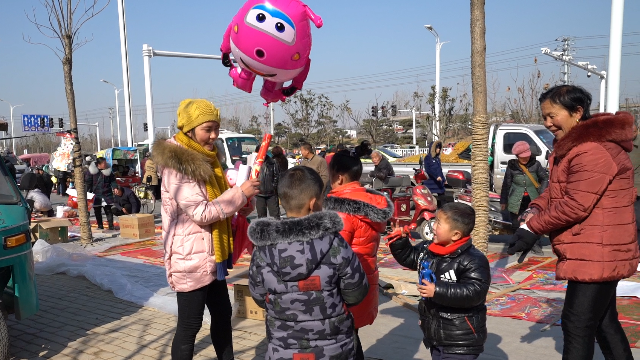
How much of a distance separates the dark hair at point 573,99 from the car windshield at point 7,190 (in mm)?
4374

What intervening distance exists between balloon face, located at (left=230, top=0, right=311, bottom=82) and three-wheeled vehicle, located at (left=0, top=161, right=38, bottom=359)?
2.32 m

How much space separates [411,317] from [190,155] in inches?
117

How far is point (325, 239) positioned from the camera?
2633 mm

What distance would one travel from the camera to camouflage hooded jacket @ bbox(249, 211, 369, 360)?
2.60m

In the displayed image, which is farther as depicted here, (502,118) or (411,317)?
(502,118)

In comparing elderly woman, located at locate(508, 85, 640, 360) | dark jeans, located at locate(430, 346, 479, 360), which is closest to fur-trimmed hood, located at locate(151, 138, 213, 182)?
dark jeans, located at locate(430, 346, 479, 360)

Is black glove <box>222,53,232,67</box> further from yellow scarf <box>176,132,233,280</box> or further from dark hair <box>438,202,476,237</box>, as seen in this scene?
dark hair <box>438,202,476,237</box>

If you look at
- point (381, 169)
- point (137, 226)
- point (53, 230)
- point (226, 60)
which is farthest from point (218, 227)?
point (53, 230)

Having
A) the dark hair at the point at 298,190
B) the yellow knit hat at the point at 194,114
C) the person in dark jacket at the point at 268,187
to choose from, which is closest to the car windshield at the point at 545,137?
the person in dark jacket at the point at 268,187

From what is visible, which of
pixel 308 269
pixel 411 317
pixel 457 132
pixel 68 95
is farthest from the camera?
pixel 457 132

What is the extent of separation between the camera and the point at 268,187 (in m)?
10.6

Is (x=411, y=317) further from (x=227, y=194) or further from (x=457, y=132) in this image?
(x=457, y=132)

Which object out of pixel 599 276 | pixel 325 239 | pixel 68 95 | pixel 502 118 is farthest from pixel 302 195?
pixel 502 118

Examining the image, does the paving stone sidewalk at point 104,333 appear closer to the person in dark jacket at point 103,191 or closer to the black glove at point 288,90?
the black glove at point 288,90
